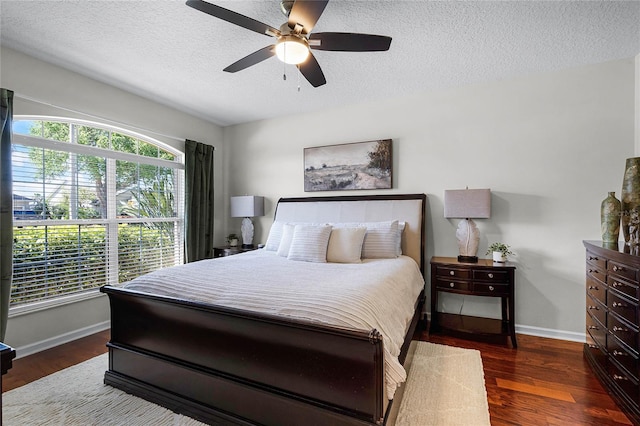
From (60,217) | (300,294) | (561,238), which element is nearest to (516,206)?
(561,238)

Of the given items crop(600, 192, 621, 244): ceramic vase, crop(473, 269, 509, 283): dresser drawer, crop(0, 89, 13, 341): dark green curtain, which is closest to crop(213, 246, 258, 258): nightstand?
crop(0, 89, 13, 341): dark green curtain

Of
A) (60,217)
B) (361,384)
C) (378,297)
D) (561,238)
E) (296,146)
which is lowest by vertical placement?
(361,384)

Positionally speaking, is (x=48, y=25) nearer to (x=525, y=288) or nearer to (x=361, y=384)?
(x=361, y=384)

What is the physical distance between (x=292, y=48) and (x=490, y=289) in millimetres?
2742

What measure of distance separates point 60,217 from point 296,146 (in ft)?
9.28

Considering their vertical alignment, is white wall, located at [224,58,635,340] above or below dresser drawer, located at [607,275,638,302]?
above

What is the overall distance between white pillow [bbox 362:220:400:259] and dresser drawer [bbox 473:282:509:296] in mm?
815

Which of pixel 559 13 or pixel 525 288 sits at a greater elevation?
pixel 559 13

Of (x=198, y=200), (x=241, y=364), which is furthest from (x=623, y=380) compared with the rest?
(x=198, y=200)

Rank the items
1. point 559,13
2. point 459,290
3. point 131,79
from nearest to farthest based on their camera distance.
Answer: point 559,13, point 459,290, point 131,79

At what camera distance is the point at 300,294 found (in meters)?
1.80

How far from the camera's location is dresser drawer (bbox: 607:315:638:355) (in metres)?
1.84

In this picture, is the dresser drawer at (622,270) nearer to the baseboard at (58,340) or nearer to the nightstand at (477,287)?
the nightstand at (477,287)

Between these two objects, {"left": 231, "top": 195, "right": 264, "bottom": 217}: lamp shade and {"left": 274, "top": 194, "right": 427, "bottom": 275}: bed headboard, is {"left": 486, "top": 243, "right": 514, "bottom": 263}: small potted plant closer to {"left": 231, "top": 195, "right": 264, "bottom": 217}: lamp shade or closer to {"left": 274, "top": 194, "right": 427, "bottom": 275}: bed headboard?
{"left": 274, "top": 194, "right": 427, "bottom": 275}: bed headboard
